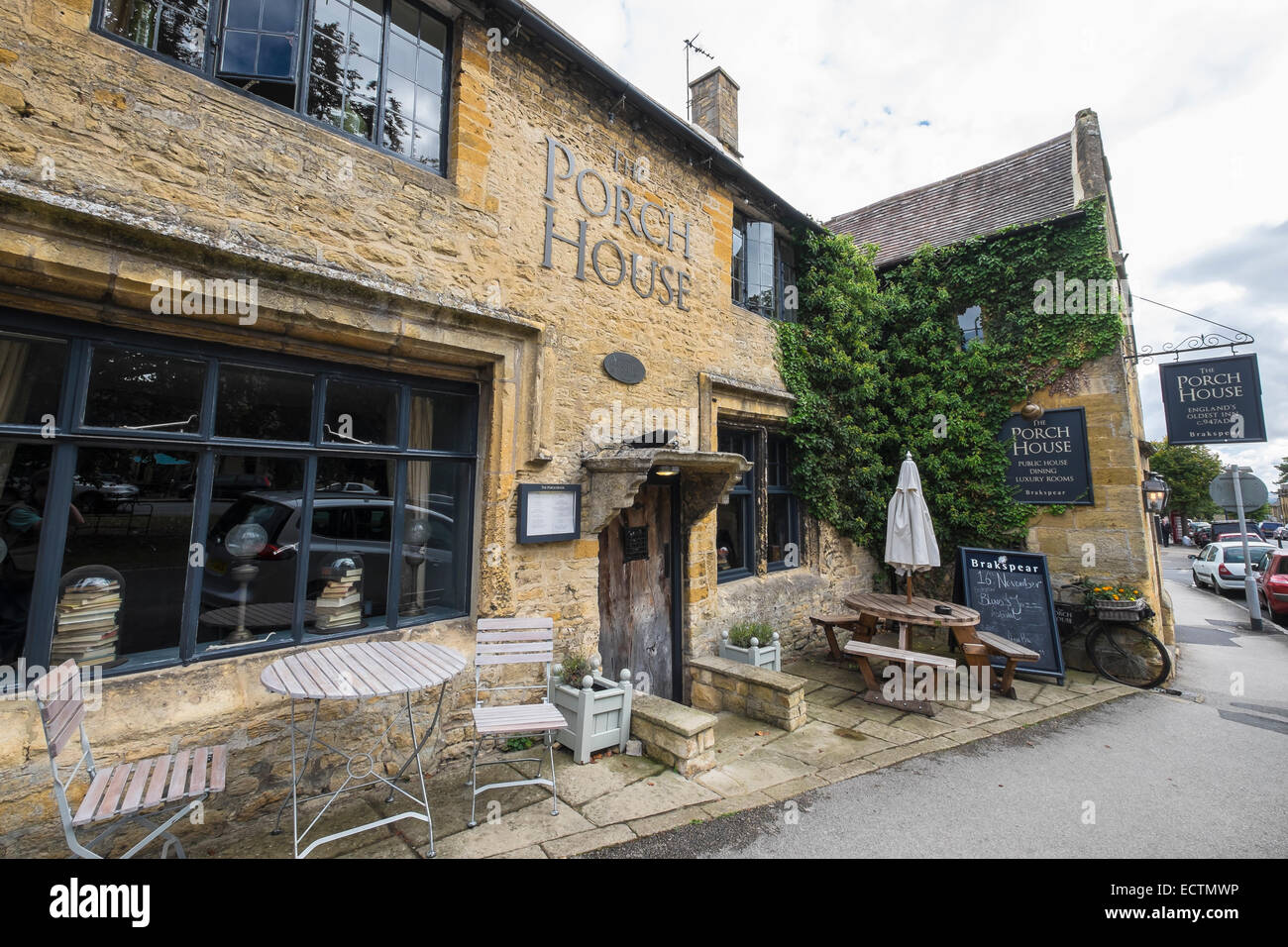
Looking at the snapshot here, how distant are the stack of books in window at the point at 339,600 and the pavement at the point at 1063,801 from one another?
2.30 m

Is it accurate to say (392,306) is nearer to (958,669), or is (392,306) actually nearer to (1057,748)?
(1057,748)

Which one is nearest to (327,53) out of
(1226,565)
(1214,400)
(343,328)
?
(343,328)

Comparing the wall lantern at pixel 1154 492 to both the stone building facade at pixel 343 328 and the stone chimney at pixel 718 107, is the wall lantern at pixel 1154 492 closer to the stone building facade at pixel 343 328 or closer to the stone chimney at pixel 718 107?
the stone building facade at pixel 343 328

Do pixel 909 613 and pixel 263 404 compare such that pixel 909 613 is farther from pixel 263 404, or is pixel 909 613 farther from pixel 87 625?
pixel 87 625

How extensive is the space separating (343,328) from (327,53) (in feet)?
6.57

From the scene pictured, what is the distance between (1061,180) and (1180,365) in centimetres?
331

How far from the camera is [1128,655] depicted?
6801 millimetres

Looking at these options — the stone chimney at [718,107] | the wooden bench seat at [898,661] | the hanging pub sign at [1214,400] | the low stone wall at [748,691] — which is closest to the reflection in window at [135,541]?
the low stone wall at [748,691]

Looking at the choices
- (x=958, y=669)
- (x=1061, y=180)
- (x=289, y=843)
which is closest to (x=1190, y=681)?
(x=958, y=669)

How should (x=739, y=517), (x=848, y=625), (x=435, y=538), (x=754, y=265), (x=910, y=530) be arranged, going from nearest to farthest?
(x=435, y=538)
(x=910, y=530)
(x=848, y=625)
(x=739, y=517)
(x=754, y=265)

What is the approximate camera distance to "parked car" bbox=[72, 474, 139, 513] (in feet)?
9.89

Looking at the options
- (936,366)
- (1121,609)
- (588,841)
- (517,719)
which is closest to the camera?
(588,841)

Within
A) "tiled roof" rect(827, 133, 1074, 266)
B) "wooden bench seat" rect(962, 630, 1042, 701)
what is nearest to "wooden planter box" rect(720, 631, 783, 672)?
"wooden bench seat" rect(962, 630, 1042, 701)

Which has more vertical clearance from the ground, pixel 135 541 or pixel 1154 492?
pixel 1154 492
